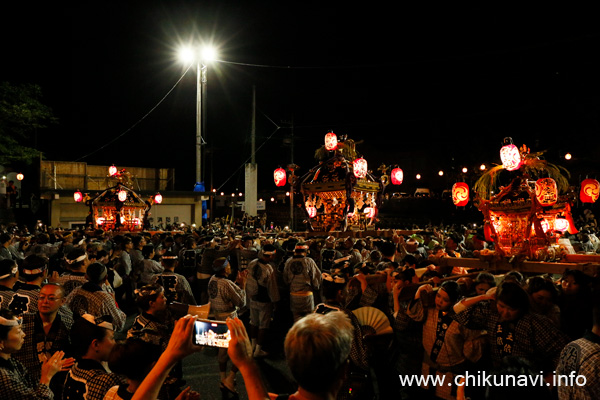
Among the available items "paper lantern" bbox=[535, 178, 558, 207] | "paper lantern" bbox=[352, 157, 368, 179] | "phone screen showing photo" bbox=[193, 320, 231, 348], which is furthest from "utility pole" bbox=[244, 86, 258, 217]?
"phone screen showing photo" bbox=[193, 320, 231, 348]

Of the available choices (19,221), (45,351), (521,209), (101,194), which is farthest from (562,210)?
(19,221)

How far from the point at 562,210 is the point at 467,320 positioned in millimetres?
6310

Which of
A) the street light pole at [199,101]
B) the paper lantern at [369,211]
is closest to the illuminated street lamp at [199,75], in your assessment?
the street light pole at [199,101]

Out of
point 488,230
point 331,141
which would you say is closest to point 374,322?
point 488,230

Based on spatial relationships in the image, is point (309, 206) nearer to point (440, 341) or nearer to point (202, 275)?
point (202, 275)

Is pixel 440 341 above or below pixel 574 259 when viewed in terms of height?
below

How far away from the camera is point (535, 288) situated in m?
3.94

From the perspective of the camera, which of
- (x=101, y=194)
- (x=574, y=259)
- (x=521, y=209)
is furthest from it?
(x=101, y=194)

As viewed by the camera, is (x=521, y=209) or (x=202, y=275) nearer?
(x=521, y=209)

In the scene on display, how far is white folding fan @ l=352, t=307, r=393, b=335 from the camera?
3.82 meters

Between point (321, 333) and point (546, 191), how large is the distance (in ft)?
25.7

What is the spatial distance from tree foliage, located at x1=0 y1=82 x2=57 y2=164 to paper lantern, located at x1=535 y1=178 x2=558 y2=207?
73.7 ft

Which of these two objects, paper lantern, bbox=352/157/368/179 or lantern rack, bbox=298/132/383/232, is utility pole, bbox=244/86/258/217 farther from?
paper lantern, bbox=352/157/368/179

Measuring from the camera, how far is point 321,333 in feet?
5.47
